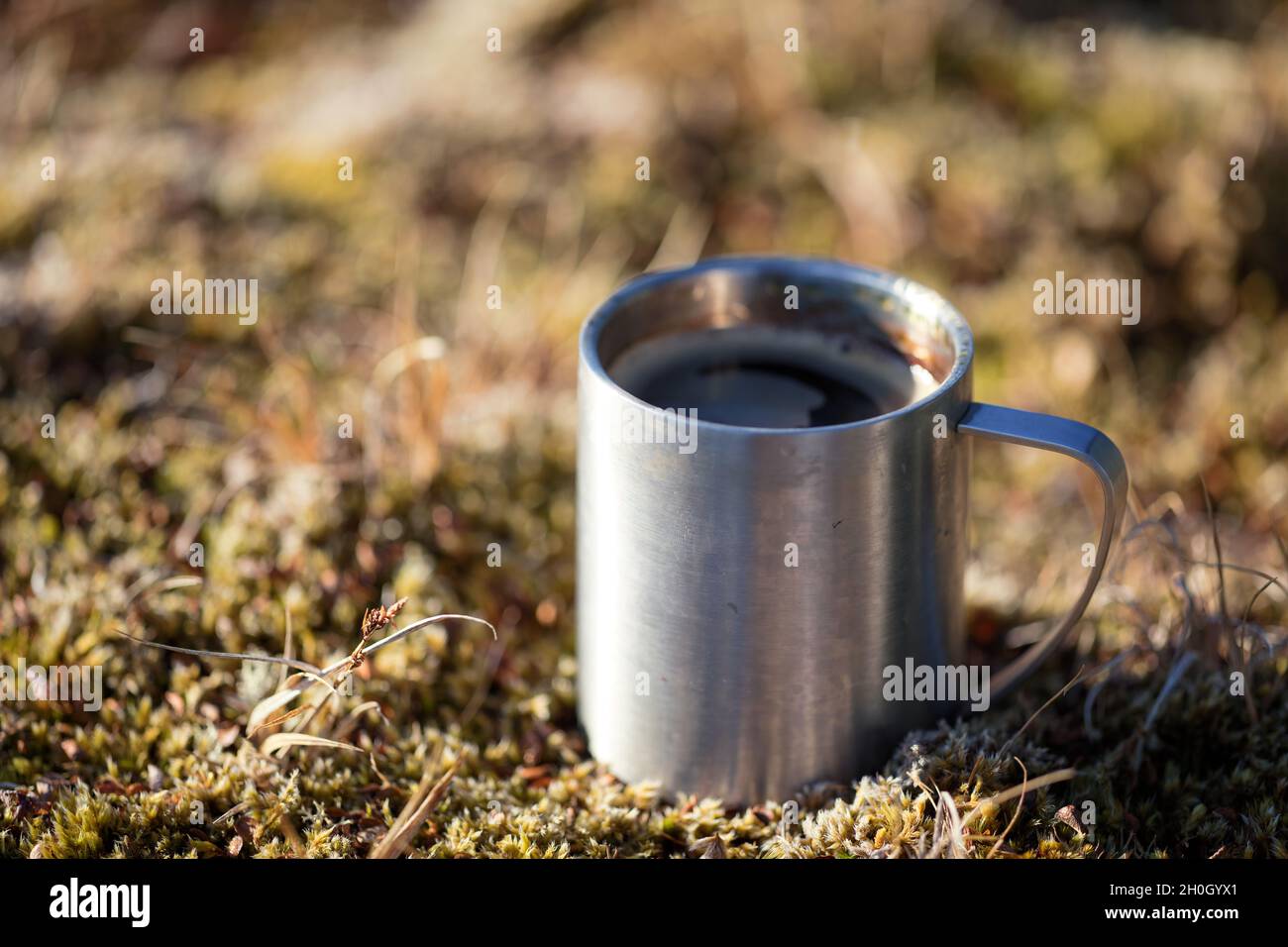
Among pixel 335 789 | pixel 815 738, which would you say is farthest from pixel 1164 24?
pixel 335 789

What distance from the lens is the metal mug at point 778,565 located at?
5.55ft

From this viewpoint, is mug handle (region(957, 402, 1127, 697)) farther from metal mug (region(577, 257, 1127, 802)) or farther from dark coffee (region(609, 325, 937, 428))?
dark coffee (region(609, 325, 937, 428))

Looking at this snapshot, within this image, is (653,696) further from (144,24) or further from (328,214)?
(144,24)

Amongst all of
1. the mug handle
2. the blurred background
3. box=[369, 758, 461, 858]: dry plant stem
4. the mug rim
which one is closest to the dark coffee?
the mug rim

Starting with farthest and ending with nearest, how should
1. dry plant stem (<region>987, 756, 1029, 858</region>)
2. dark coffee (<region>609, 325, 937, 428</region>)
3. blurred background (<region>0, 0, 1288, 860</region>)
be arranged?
blurred background (<region>0, 0, 1288, 860</region>)
dark coffee (<region>609, 325, 937, 428</region>)
dry plant stem (<region>987, 756, 1029, 858</region>)

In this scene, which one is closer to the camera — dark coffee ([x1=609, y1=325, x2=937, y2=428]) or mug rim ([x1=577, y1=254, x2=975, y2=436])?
mug rim ([x1=577, y1=254, x2=975, y2=436])

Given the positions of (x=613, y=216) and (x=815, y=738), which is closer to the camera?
(x=815, y=738)

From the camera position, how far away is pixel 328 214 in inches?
149

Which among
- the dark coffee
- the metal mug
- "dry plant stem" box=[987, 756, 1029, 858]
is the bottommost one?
"dry plant stem" box=[987, 756, 1029, 858]

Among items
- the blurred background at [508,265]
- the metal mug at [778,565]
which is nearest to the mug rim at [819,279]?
the metal mug at [778,565]

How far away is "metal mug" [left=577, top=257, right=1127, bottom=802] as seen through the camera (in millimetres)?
1691

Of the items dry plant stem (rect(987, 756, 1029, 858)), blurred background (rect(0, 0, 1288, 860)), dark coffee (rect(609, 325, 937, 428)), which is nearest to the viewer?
dry plant stem (rect(987, 756, 1029, 858))

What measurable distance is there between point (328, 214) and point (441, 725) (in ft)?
7.14

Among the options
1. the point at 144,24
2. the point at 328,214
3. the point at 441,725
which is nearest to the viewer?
the point at 441,725
